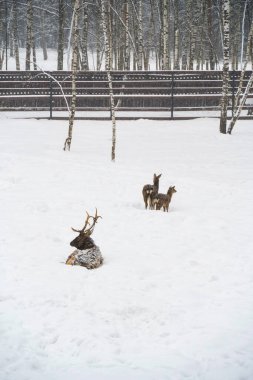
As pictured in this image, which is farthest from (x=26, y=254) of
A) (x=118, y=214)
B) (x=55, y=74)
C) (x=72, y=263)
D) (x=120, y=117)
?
(x=55, y=74)

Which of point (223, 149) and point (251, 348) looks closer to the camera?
point (251, 348)

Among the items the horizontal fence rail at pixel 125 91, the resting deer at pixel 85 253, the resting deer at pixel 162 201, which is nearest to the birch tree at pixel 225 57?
the horizontal fence rail at pixel 125 91

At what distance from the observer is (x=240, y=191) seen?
8.62 m

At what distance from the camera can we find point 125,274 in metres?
5.16

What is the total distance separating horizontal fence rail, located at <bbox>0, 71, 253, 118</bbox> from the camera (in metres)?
18.7

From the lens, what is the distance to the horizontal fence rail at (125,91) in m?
18.7

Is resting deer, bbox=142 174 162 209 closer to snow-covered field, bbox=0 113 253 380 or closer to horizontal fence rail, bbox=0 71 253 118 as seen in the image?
snow-covered field, bbox=0 113 253 380

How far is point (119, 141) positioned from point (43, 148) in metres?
2.98

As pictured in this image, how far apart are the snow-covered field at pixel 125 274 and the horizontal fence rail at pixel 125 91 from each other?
28.5ft

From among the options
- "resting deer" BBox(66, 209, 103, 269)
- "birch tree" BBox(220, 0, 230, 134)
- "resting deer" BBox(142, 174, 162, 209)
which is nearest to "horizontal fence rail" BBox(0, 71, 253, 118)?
"birch tree" BBox(220, 0, 230, 134)

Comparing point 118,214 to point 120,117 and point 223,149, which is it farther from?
point 120,117

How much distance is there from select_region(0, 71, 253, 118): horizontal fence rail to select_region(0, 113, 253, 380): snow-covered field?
8676 millimetres

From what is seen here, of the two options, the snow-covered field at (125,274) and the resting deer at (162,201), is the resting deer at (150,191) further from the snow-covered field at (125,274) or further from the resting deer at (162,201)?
the snow-covered field at (125,274)

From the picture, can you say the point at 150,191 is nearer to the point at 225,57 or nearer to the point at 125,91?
the point at 225,57
